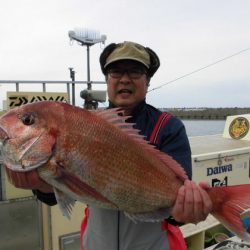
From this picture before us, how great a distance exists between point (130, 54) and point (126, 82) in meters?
0.19

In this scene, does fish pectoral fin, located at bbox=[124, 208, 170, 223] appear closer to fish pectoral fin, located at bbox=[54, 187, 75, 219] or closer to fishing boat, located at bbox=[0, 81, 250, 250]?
fish pectoral fin, located at bbox=[54, 187, 75, 219]

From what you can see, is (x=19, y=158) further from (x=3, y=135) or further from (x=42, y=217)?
(x=42, y=217)

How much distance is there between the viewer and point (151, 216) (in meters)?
2.20

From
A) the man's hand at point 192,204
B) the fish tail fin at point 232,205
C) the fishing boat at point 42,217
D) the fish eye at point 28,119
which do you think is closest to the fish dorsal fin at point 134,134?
the man's hand at point 192,204

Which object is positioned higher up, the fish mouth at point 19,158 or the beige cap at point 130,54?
the beige cap at point 130,54

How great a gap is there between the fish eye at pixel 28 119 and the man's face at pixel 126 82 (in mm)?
763

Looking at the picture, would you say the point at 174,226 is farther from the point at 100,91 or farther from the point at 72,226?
the point at 100,91

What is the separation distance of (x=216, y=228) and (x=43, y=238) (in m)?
2.99

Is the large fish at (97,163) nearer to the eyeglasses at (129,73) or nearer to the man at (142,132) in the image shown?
the man at (142,132)

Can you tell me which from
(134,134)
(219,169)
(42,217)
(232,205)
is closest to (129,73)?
(134,134)

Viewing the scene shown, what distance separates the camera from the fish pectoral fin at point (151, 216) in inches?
85.5

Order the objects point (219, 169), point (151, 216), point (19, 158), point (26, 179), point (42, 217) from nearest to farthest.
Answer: point (19, 158) → point (26, 179) → point (151, 216) → point (42, 217) → point (219, 169)

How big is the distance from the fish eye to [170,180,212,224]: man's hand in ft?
3.04

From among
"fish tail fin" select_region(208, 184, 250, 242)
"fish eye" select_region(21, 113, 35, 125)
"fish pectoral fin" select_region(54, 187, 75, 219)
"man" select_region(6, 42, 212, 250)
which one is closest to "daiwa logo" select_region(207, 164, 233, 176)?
"man" select_region(6, 42, 212, 250)
